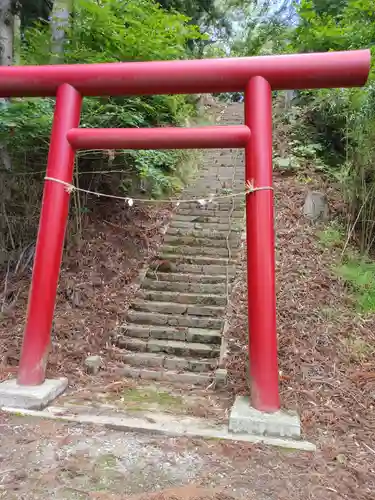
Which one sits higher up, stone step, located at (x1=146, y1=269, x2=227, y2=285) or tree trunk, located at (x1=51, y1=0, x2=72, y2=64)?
tree trunk, located at (x1=51, y1=0, x2=72, y2=64)

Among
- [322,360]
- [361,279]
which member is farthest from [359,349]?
[361,279]

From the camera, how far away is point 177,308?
5562 millimetres

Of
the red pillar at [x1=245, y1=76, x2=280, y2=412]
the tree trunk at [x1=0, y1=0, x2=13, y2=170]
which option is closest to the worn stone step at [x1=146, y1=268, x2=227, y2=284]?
the red pillar at [x1=245, y1=76, x2=280, y2=412]

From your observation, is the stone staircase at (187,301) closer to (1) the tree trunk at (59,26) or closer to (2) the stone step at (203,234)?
(2) the stone step at (203,234)

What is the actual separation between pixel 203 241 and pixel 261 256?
3214mm

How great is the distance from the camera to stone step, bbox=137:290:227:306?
568cm

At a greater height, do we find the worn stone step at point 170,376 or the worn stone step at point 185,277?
the worn stone step at point 185,277

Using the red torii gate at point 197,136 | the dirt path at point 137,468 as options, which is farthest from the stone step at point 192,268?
the dirt path at point 137,468

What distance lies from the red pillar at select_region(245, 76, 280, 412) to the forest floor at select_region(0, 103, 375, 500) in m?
0.44

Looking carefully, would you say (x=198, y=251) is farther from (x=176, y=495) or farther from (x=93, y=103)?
(x=176, y=495)

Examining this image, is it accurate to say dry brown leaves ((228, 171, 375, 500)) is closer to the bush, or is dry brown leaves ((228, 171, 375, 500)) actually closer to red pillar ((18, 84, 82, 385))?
red pillar ((18, 84, 82, 385))

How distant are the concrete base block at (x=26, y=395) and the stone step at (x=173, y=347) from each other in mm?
1288

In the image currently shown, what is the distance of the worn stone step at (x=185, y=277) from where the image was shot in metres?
6.05

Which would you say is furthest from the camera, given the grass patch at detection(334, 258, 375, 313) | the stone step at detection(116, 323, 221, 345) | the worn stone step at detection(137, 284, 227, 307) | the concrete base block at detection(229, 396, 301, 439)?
the worn stone step at detection(137, 284, 227, 307)
